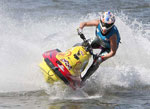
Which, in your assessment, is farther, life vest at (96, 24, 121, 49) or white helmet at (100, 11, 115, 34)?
life vest at (96, 24, 121, 49)

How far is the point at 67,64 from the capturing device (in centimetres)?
685

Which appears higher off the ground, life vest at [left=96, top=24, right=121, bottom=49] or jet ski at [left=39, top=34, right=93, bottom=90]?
life vest at [left=96, top=24, right=121, bottom=49]

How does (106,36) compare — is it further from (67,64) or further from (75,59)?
(67,64)

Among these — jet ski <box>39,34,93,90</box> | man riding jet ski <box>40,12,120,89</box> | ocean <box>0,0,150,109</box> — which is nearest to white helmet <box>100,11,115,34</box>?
man riding jet ski <box>40,12,120,89</box>

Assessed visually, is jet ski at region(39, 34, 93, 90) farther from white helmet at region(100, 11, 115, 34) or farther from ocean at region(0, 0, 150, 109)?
white helmet at region(100, 11, 115, 34)

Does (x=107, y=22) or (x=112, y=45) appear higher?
(x=107, y=22)

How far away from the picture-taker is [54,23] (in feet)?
44.4

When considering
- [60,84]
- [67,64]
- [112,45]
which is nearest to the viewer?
[67,64]

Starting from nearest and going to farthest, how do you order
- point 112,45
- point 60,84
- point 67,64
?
point 67,64 < point 112,45 < point 60,84

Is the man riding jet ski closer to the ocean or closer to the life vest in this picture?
the life vest

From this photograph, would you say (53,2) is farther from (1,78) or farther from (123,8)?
(1,78)

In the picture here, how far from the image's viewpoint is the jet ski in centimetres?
683

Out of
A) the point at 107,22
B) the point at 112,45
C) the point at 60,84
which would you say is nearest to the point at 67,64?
the point at 60,84

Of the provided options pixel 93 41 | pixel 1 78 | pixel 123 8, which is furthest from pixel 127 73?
pixel 123 8
